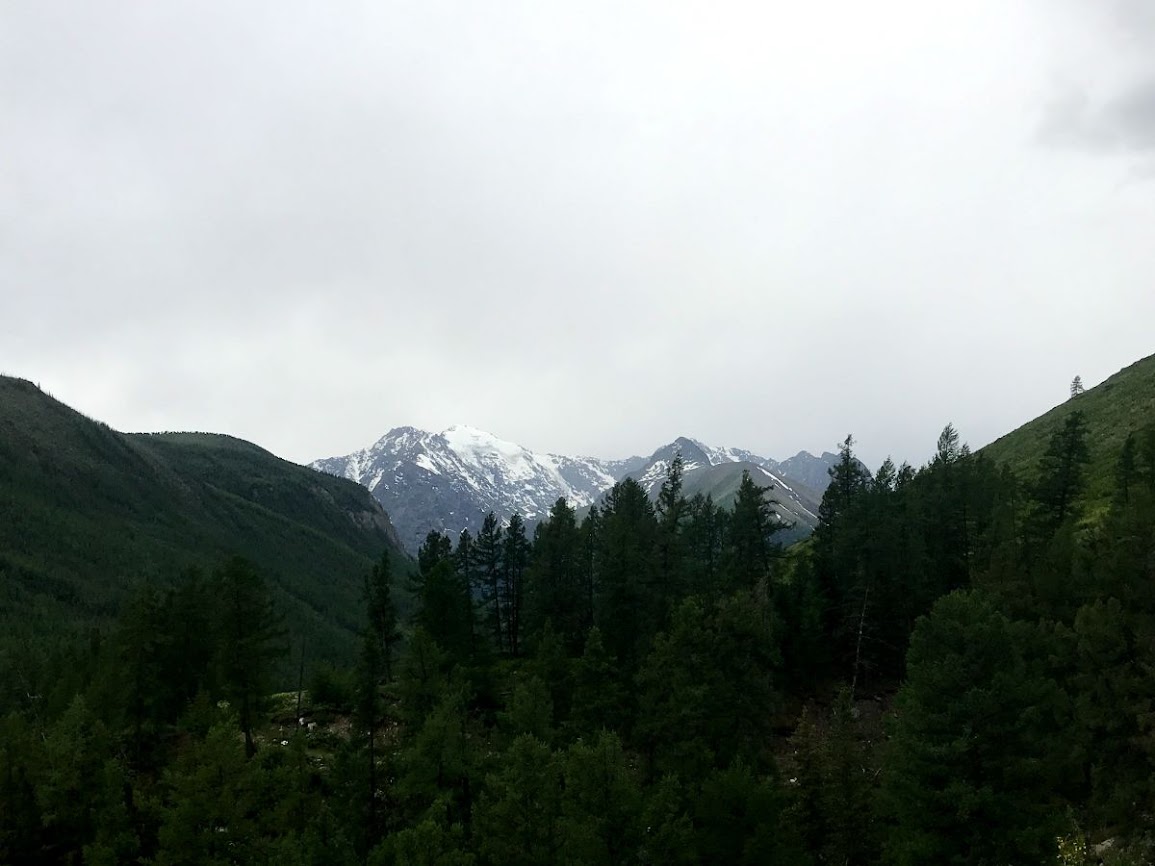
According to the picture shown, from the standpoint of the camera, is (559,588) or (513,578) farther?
(513,578)

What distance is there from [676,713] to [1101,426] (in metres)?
94.4

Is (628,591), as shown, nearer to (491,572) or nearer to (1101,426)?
(491,572)

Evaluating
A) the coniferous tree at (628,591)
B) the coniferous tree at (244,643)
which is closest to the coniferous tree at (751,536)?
the coniferous tree at (628,591)

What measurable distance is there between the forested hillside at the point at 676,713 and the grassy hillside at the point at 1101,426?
1336 centimetres

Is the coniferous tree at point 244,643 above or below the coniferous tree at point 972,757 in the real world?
above

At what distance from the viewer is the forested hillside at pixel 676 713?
26.3 meters

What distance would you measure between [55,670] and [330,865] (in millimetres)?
52428

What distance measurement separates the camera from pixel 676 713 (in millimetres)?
36719

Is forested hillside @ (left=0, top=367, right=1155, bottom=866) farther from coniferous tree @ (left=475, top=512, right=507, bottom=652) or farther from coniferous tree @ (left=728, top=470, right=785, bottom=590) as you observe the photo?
coniferous tree @ (left=475, top=512, right=507, bottom=652)

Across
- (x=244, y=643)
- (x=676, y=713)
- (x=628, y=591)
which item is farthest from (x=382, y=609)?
(x=676, y=713)

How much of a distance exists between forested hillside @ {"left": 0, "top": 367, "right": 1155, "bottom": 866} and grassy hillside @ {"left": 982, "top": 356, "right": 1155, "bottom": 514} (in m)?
13.4

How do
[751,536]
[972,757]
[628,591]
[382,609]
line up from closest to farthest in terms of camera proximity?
[972,757]
[628,591]
[382,609]
[751,536]

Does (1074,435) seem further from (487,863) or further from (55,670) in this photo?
(55,670)

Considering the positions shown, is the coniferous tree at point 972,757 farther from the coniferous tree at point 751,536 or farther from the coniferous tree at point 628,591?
the coniferous tree at point 751,536
